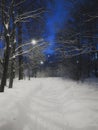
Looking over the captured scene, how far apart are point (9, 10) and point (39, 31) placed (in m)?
3.77

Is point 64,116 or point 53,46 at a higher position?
point 53,46

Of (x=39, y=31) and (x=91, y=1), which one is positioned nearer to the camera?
(x=91, y=1)

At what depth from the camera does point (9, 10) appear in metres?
12.2

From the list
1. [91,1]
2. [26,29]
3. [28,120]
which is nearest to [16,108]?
[28,120]

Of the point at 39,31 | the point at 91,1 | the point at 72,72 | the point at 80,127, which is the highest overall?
the point at 91,1

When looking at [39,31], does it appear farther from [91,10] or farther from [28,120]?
[28,120]

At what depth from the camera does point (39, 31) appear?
15.4 m

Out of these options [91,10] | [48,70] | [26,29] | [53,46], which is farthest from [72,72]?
[48,70]

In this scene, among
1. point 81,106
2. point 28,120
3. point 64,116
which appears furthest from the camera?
point 81,106

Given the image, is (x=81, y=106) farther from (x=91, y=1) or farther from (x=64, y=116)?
(x=91, y=1)

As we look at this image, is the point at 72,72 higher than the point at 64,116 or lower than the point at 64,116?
higher

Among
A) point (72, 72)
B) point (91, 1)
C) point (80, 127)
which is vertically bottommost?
point (80, 127)

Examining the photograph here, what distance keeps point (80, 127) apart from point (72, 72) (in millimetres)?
25784

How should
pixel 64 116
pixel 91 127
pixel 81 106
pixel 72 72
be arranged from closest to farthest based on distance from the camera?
pixel 91 127 → pixel 64 116 → pixel 81 106 → pixel 72 72
